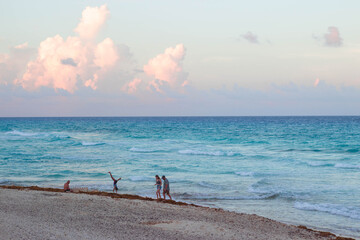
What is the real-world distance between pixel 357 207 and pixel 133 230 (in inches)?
466

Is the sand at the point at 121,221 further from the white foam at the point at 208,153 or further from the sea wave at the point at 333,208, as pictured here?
the white foam at the point at 208,153

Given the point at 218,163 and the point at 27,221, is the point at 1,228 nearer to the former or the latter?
the point at 27,221

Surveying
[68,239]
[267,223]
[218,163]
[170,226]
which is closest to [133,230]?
[170,226]

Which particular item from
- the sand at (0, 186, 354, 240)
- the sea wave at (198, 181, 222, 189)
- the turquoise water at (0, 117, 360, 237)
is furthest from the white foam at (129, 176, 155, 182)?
the sand at (0, 186, 354, 240)

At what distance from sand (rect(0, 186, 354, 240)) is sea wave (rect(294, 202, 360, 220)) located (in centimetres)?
399

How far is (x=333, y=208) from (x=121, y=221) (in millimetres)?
10643

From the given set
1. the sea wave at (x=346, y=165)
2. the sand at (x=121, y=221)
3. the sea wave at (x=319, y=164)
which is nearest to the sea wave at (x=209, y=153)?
the sea wave at (x=319, y=164)

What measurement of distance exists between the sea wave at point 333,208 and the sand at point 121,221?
3.99 metres

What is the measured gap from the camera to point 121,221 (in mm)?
14992

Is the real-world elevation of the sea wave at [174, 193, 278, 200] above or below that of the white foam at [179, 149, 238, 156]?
below

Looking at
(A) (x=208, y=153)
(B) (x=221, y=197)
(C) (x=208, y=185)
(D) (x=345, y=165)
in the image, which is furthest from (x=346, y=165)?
(B) (x=221, y=197)

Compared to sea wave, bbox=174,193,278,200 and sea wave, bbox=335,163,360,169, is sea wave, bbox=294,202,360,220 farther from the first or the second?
sea wave, bbox=335,163,360,169

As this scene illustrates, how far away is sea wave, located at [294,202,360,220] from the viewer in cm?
1853

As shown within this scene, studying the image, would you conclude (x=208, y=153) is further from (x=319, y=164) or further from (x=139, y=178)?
(x=139, y=178)
